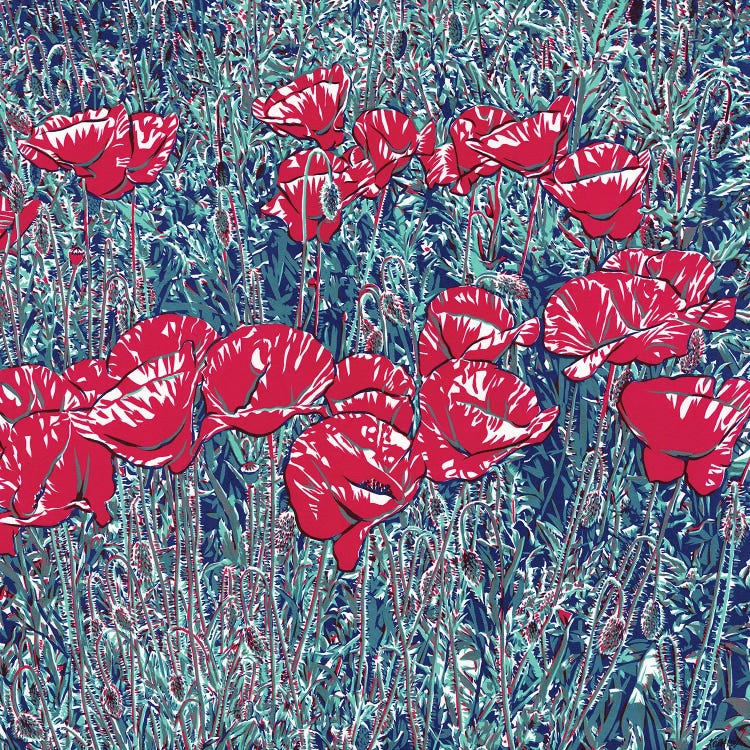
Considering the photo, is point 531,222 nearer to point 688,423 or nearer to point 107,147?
point 688,423

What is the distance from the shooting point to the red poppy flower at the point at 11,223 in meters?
0.57

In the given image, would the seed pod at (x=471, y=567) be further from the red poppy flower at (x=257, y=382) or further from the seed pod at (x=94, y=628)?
the seed pod at (x=94, y=628)

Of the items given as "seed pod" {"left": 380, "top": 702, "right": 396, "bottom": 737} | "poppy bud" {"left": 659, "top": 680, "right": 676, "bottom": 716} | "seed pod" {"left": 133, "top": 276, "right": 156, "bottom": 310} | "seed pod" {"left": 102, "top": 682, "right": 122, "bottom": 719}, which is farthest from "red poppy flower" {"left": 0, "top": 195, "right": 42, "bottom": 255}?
"poppy bud" {"left": 659, "top": 680, "right": 676, "bottom": 716}

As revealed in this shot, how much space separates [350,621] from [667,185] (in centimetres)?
42

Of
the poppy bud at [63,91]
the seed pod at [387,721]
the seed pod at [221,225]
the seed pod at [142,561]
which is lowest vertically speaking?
the seed pod at [387,721]

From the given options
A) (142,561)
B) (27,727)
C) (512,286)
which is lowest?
(27,727)

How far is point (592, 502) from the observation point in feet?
1.72

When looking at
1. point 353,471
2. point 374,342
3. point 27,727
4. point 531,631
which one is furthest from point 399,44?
point 27,727

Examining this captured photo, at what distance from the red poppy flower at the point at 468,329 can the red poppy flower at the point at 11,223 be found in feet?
1.09

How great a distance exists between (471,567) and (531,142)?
13.2 inches

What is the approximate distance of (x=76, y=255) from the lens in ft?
1.86

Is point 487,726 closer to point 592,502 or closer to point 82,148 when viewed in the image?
point 592,502

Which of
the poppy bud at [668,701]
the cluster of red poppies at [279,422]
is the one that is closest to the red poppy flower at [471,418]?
the cluster of red poppies at [279,422]

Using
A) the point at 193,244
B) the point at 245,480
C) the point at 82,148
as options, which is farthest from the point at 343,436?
the point at 82,148
